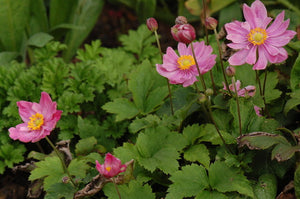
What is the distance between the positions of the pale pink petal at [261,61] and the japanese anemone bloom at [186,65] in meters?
0.17

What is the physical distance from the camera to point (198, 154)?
1.68 m

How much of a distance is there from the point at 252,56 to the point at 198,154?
45cm

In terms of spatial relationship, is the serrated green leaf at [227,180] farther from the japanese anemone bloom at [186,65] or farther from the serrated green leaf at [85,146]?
the serrated green leaf at [85,146]

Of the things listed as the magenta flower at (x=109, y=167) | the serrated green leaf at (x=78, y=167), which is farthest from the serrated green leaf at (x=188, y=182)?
the serrated green leaf at (x=78, y=167)

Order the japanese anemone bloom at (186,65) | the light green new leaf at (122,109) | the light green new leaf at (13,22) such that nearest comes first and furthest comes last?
the japanese anemone bloom at (186,65) → the light green new leaf at (122,109) → the light green new leaf at (13,22)

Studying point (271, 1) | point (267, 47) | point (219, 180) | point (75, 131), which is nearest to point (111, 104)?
point (75, 131)

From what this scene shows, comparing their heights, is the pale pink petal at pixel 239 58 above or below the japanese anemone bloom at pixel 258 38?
below

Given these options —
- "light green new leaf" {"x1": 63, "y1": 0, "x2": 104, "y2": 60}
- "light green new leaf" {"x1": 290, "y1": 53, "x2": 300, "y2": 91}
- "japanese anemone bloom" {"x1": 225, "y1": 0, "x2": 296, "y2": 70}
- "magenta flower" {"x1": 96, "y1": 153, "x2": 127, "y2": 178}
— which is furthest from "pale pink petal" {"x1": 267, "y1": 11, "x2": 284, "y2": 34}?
"light green new leaf" {"x1": 63, "y1": 0, "x2": 104, "y2": 60}

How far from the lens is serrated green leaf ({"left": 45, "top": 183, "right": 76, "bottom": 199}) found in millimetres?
1672

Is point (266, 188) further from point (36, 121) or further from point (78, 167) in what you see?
point (36, 121)

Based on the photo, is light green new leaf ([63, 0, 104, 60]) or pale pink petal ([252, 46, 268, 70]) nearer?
pale pink petal ([252, 46, 268, 70])

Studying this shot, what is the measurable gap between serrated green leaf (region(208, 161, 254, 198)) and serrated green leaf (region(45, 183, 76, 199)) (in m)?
0.57

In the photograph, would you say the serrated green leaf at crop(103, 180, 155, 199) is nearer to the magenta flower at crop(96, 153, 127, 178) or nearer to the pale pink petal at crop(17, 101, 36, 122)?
the magenta flower at crop(96, 153, 127, 178)

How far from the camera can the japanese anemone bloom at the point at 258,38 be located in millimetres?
1522
